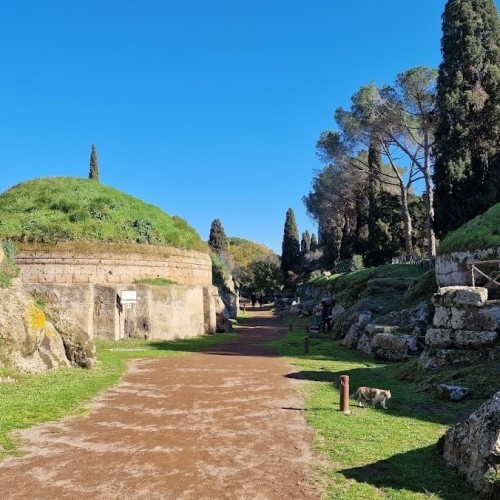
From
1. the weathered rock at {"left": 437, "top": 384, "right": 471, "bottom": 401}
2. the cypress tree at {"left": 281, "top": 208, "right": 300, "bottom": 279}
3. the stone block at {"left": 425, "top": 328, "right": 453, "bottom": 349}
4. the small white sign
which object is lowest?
the weathered rock at {"left": 437, "top": 384, "right": 471, "bottom": 401}

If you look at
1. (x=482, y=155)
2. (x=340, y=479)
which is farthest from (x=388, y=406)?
(x=482, y=155)

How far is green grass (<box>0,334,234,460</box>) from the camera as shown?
8.20m

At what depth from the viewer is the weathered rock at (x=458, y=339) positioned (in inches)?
469

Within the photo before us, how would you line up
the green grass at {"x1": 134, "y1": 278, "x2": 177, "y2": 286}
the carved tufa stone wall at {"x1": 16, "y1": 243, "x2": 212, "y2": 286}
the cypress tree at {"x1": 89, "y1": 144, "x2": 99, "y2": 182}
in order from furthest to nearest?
the cypress tree at {"x1": 89, "y1": 144, "x2": 99, "y2": 182}
the green grass at {"x1": 134, "y1": 278, "x2": 177, "y2": 286}
the carved tufa stone wall at {"x1": 16, "y1": 243, "x2": 212, "y2": 286}

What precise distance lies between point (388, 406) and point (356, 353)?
8.21 m

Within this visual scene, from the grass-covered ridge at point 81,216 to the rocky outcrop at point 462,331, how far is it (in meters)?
15.7

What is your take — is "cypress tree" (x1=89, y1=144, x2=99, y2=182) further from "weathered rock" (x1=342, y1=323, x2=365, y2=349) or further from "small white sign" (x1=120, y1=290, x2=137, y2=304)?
"weathered rock" (x1=342, y1=323, x2=365, y2=349)

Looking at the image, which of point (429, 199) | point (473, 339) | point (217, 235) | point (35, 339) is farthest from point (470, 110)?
point (217, 235)

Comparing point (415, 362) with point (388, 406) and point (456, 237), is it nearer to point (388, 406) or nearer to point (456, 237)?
point (388, 406)

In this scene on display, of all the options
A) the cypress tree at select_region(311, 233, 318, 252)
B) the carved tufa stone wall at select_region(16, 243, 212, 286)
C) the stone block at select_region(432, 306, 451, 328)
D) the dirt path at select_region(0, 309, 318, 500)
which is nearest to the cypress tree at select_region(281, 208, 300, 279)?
the cypress tree at select_region(311, 233, 318, 252)

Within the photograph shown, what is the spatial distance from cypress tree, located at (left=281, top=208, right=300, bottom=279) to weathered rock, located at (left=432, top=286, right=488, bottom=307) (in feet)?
201

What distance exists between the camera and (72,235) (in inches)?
878

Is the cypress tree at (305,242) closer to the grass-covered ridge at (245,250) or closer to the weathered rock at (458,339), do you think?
the grass-covered ridge at (245,250)

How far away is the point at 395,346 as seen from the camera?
1552cm
